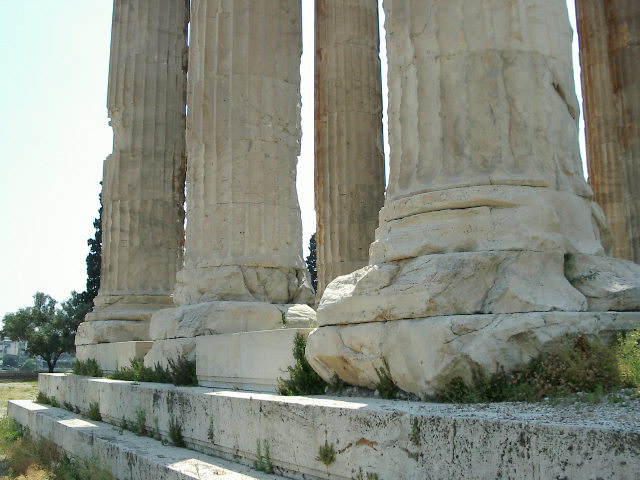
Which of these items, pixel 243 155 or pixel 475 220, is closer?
pixel 475 220

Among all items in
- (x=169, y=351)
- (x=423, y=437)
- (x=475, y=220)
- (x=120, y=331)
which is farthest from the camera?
(x=120, y=331)

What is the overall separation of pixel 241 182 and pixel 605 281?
593 centimetres

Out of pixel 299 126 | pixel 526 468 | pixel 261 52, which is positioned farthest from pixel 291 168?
pixel 526 468

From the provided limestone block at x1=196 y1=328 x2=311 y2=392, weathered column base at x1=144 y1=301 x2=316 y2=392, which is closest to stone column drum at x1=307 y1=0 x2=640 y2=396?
limestone block at x1=196 y1=328 x2=311 y2=392

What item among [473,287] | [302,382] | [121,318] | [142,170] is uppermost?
[142,170]

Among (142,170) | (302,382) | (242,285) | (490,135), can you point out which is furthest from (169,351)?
(142,170)

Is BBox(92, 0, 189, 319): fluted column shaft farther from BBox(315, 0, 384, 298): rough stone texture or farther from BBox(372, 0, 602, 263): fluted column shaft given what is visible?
BBox(372, 0, 602, 263): fluted column shaft

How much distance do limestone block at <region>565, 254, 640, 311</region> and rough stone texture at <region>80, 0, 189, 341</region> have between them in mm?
10573

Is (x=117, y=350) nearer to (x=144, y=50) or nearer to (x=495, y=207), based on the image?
(x=144, y=50)

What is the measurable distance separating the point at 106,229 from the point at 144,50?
384 centimetres

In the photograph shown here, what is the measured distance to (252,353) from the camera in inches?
314

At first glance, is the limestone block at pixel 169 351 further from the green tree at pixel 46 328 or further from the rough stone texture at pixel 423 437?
the green tree at pixel 46 328

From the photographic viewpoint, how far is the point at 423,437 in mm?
4383

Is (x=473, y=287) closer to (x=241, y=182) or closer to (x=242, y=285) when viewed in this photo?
(x=242, y=285)
